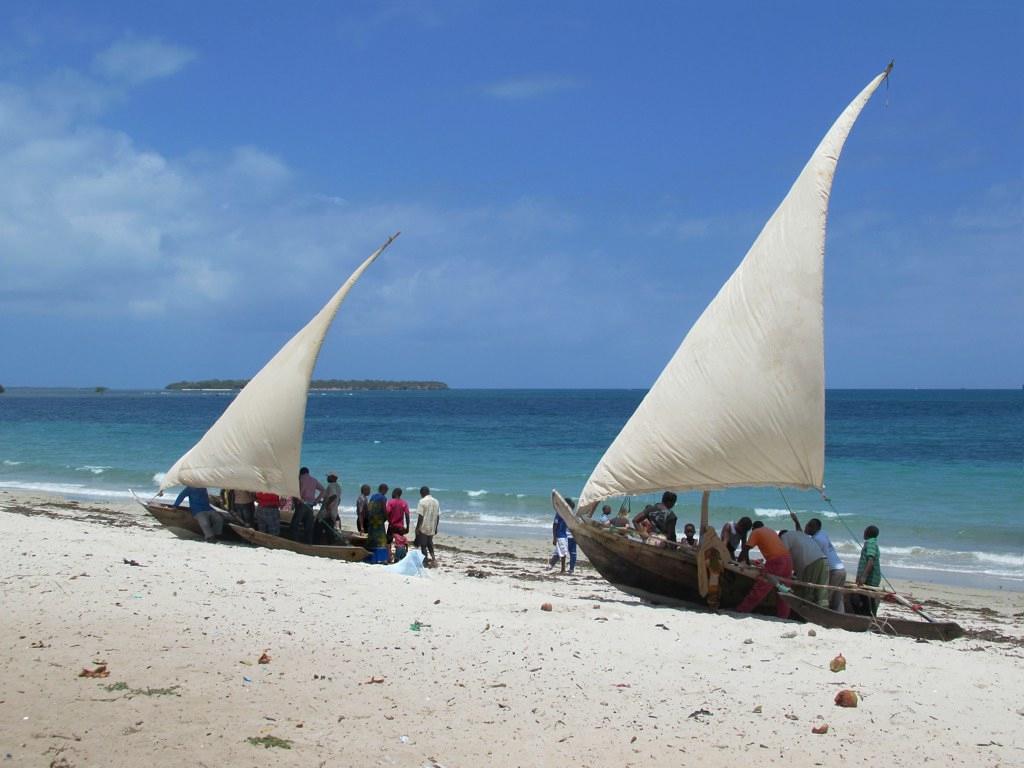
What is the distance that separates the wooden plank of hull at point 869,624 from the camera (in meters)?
9.85

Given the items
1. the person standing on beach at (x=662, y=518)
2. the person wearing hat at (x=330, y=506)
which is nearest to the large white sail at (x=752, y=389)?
the person standing on beach at (x=662, y=518)

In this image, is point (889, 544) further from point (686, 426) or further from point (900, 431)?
point (900, 431)

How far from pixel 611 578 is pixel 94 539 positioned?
693 centimetres

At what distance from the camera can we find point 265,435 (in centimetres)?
1340

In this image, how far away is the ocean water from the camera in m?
20.9

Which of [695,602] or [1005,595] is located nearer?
[695,602]

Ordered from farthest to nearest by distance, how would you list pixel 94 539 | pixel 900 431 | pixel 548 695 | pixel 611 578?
pixel 900 431 < pixel 94 539 < pixel 611 578 < pixel 548 695

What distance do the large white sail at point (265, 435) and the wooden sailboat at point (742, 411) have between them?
467cm

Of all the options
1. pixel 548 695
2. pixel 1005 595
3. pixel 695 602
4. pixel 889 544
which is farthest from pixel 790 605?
pixel 889 544

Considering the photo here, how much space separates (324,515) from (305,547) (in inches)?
35.2

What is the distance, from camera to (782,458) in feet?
33.6

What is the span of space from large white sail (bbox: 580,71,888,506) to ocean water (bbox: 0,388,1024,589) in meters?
2.73

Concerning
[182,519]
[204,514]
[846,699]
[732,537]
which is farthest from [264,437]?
[846,699]

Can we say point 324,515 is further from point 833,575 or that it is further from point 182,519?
point 833,575
